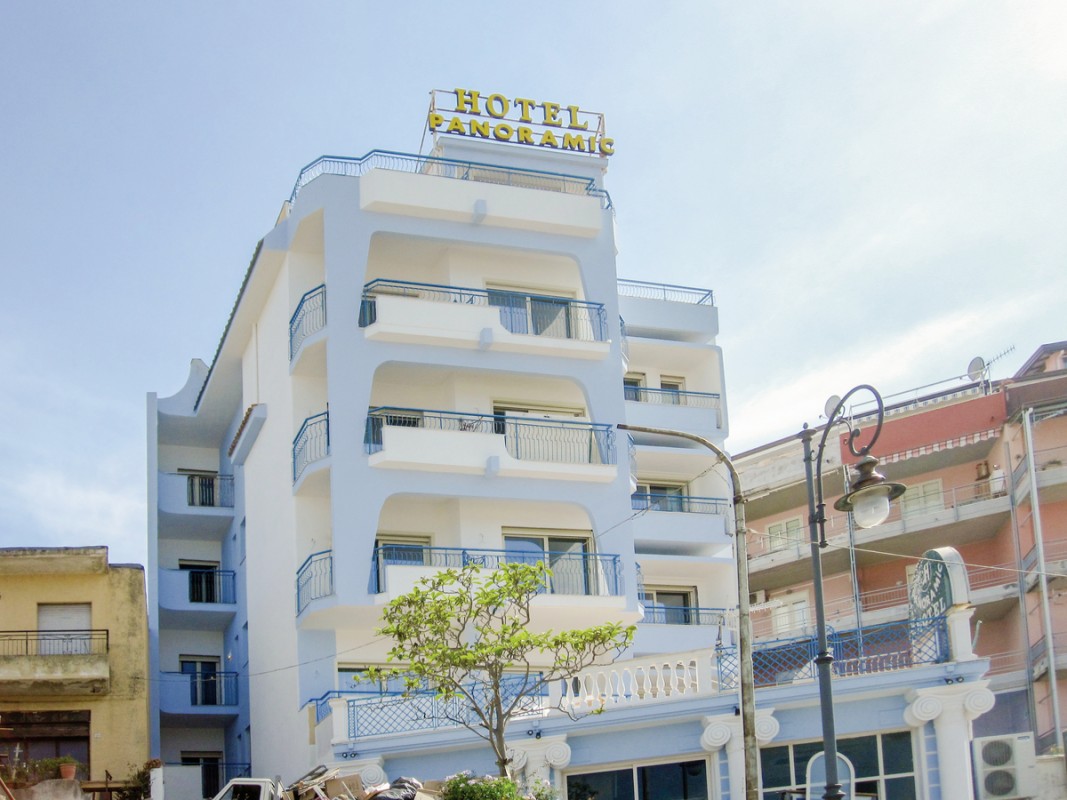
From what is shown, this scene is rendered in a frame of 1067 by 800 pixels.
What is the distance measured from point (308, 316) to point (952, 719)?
18330 mm

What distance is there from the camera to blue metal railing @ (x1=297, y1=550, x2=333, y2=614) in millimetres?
35062

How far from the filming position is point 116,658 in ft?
123

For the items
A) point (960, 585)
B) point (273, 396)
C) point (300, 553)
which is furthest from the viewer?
point (273, 396)

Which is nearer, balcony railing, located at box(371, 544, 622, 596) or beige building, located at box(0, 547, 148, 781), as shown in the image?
balcony railing, located at box(371, 544, 622, 596)

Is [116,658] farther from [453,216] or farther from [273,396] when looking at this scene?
[453,216]

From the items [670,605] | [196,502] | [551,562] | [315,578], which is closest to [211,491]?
[196,502]

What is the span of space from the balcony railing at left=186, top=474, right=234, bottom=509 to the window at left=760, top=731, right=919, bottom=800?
22230 mm

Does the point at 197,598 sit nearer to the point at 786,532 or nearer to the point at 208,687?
the point at 208,687

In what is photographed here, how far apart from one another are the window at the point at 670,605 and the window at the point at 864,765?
12995 mm

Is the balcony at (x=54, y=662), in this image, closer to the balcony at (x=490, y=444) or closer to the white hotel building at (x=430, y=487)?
the white hotel building at (x=430, y=487)

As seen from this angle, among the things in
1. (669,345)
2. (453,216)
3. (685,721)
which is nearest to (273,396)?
(453,216)

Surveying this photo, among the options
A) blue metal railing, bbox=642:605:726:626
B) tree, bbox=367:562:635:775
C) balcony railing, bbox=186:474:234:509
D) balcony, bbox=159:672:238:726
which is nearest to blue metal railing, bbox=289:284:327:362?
balcony railing, bbox=186:474:234:509

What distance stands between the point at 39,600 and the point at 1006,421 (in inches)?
1146

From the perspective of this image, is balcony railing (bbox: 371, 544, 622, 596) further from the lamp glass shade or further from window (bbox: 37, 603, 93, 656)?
the lamp glass shade
